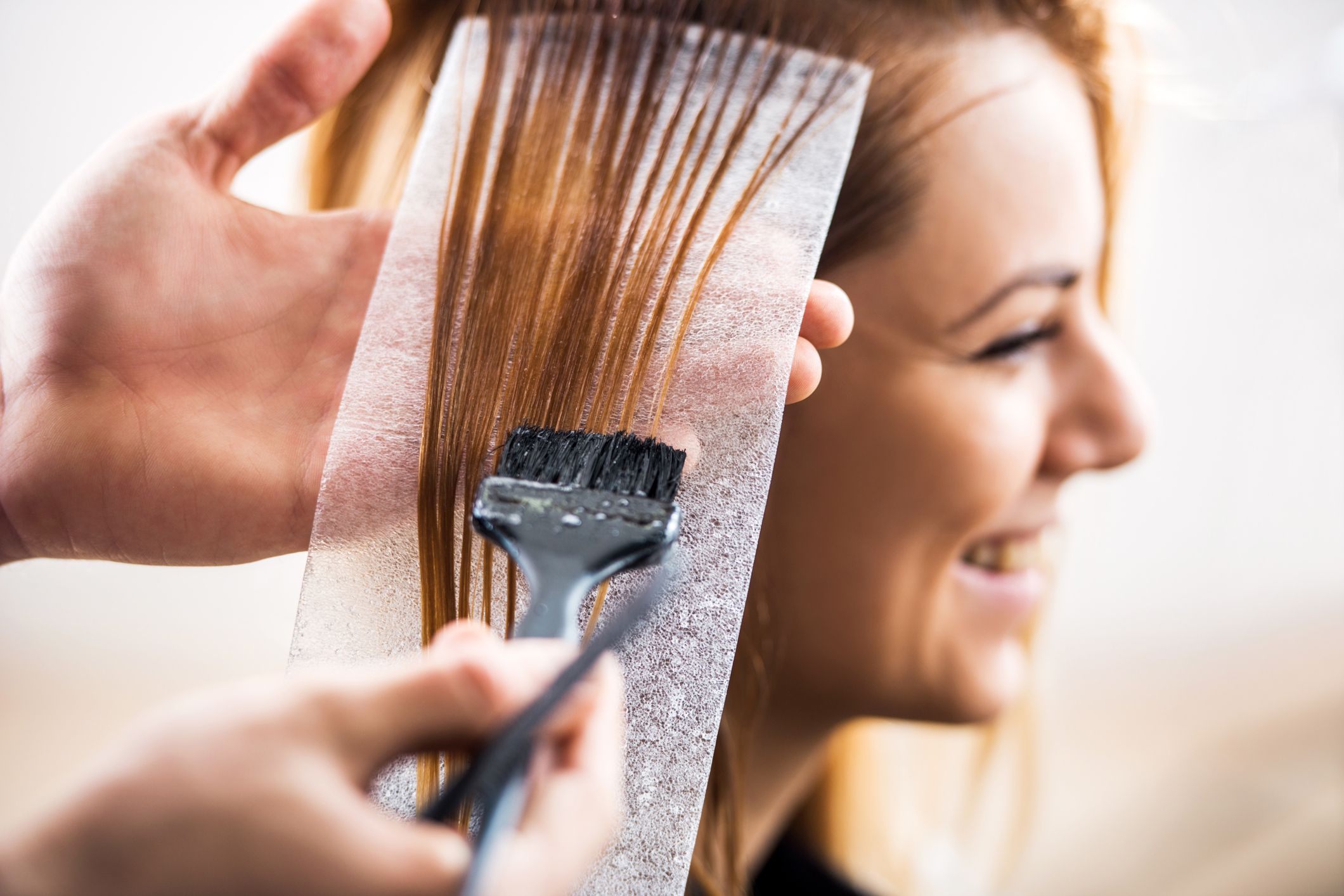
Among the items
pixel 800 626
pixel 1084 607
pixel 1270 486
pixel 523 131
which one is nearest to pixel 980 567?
pixel 800 626

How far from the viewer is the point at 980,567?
0.79 m

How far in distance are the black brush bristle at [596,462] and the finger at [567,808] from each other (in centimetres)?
14

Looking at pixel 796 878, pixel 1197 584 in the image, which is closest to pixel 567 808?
pixel 796 878

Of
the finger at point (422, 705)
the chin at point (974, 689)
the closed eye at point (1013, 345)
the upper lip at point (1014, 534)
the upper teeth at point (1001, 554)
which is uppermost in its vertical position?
the closed eye at point (1013, 345)

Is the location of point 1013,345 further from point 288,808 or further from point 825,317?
point 288,808

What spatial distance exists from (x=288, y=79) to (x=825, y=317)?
1.28ft

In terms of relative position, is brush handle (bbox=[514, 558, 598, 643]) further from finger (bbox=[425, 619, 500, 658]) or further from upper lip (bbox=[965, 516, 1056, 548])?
upper lip (bbox=[965, 516, 1056, 548])

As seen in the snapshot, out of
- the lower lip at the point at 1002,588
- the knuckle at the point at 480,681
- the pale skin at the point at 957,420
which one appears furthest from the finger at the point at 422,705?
the lower lip at the point at 1002,588

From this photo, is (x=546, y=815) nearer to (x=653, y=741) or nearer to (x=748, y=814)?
(x=653, y=741)

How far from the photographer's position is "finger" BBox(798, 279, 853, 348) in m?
0.55

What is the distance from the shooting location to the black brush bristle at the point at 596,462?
458 mm

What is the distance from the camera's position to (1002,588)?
783 millimetres

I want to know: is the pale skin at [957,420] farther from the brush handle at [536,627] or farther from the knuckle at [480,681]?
the knuckle at [480,681]

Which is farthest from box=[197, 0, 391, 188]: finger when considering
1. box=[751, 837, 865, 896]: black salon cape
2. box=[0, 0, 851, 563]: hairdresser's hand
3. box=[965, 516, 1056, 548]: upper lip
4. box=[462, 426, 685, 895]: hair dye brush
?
box=[751, 837, 865, 896]: black salon cape
